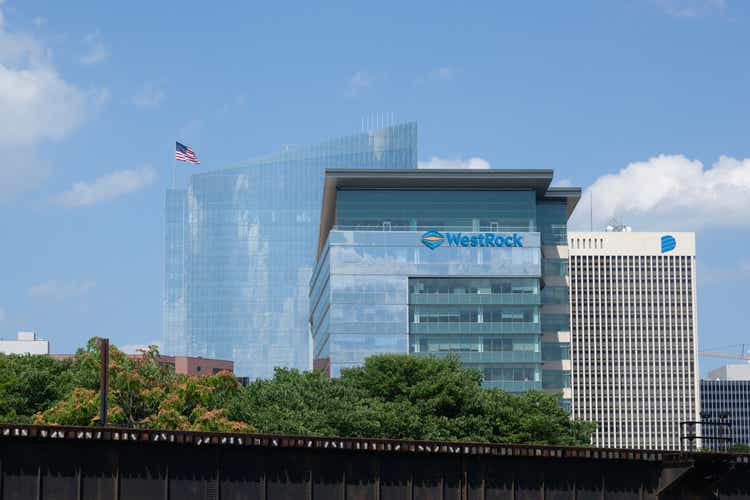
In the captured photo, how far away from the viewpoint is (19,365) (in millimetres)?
85812

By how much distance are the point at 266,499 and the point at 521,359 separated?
369 ft

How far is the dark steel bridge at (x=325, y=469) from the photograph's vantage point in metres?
30.9

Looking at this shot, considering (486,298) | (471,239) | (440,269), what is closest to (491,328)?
(486,298)

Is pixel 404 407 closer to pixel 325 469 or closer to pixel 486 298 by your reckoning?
pixel 325 469

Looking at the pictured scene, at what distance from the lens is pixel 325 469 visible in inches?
1303

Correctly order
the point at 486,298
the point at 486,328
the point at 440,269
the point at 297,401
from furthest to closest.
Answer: the point at 440,269, the point at 486,298, the point at 486,328, the point at 297,401

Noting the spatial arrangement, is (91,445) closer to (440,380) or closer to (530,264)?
(440,380)

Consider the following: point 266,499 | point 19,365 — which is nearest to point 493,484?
point 266,499

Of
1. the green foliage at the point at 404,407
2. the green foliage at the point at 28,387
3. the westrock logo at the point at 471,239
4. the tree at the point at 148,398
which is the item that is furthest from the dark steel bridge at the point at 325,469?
the westrock logo at the point at 471,239

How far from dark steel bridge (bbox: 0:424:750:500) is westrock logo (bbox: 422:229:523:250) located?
357 feet

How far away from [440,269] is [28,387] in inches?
2784

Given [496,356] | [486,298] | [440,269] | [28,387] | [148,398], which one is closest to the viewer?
[148,398]

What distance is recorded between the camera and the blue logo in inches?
5709

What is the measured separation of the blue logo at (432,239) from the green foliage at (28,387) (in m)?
65.7
